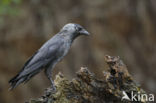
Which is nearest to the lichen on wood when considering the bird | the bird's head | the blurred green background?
the bird

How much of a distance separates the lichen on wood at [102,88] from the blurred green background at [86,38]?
8.57 m

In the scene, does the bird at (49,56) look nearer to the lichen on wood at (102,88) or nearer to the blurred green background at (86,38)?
the lichen on wood at (102,88)

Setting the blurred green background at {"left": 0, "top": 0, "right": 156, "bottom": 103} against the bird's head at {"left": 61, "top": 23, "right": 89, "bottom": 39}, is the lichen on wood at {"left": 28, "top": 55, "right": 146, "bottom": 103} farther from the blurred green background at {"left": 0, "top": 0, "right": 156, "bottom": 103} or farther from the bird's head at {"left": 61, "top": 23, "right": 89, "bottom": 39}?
the blurred green background at {"left": 0, "top": 0, "right": 156, "bottom": 103}

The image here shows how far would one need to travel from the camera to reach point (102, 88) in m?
7.34

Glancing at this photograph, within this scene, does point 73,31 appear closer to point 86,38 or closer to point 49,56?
point 49,56

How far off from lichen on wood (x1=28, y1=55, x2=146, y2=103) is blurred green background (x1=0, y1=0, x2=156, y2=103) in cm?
857

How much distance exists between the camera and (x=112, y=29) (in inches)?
643

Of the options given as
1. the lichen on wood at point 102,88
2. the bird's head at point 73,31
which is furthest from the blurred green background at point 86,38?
the lichen on wood at point 102,88

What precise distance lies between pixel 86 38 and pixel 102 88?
29.8 ft

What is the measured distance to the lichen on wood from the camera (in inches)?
287

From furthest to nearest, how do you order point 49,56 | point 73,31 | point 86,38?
point 86,38
point 73,31
point 49,56

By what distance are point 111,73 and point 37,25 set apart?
31.7 feet

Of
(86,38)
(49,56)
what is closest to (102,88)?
(49,56)

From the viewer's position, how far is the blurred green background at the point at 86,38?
53.3 ft
